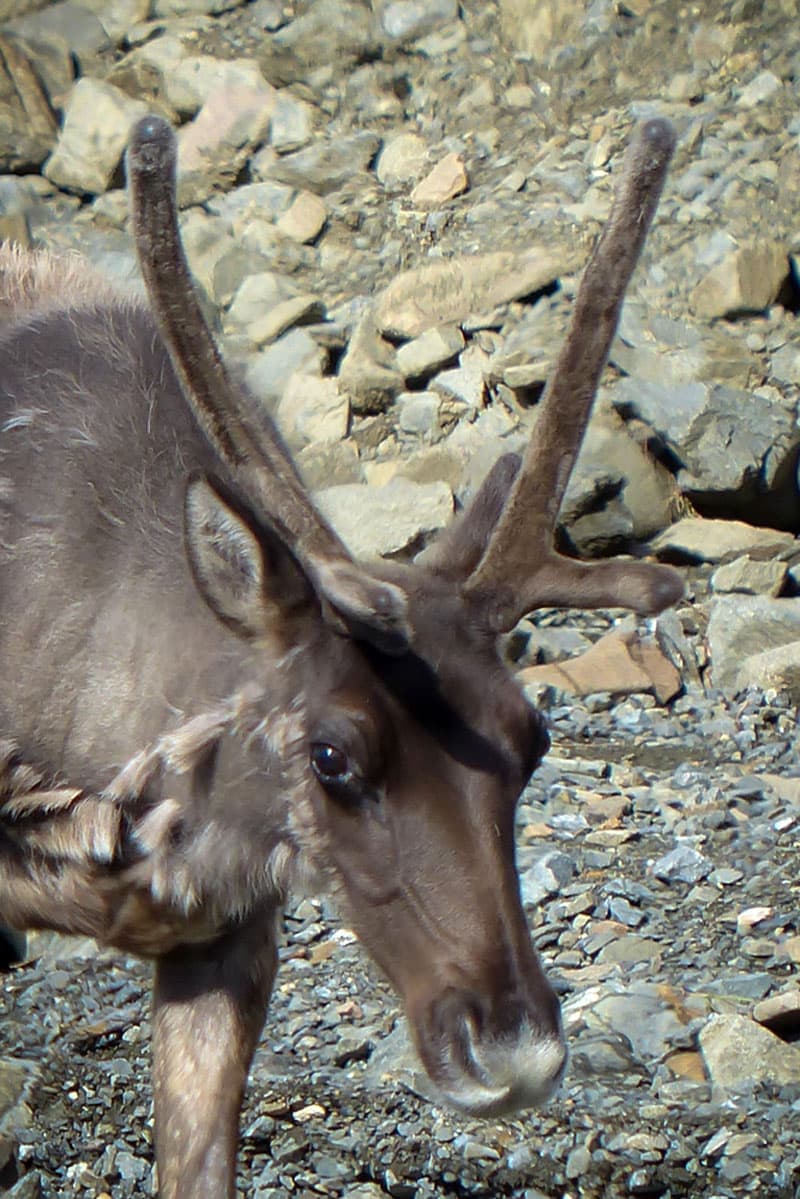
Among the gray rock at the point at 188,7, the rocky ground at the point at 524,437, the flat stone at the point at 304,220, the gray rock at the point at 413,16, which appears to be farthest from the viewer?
the gray rock at the point at 188,7

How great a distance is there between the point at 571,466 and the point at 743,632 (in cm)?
396

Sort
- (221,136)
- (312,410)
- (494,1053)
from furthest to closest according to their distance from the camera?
1. (221,136)
2. (312,410)
3. (494,1053)

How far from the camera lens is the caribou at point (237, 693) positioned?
2908mm

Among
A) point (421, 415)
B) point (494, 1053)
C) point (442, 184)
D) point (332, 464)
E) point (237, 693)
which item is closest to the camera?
point (494, 1053)

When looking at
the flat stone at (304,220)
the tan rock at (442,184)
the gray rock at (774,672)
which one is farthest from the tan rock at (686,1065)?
the flat stone at (304,220)

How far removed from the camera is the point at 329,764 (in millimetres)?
3012

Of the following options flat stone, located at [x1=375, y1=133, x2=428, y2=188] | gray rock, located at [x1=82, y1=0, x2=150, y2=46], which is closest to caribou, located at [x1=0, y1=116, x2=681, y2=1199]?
flat stone, located at [x1=375, y1=133, x2=428, y2=188]

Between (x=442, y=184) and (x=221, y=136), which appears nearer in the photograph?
(x=442, y=184)

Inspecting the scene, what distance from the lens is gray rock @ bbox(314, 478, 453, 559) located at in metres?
7.30

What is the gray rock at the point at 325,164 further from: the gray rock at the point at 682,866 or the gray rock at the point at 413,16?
the gray rock at the point at 682,866

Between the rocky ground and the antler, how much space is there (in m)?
1.73

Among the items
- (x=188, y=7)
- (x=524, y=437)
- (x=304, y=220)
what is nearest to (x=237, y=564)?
(x=524, y=437)

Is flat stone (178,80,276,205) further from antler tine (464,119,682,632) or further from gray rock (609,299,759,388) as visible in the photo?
antler tine (464,119,682,632)

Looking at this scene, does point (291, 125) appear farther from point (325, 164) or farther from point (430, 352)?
point (430, 352)
